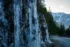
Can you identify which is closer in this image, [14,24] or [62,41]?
[14,24]

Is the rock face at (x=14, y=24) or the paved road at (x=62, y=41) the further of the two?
the paved road at (x=62, y=41)

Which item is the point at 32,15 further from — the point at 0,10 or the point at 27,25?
the point at 0,10

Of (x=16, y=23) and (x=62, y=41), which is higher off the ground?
(x=16, y=23)

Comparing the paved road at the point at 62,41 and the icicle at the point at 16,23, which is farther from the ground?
the icicle at the point at 16,23

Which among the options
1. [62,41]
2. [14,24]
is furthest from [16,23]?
[62,41]

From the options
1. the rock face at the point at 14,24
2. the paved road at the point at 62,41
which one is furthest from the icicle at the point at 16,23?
the paved road at the point at 62,41

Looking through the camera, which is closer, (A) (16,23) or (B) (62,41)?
(A) (16,23)

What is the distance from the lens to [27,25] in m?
3.70

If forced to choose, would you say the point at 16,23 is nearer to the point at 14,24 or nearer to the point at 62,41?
the point at 14,24

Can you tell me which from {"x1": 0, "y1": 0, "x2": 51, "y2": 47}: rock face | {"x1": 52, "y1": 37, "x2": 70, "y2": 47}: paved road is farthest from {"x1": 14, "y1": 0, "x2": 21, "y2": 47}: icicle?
{"x1": 52, "y1": 37, "x2": 70, "y2": 47}: paved road

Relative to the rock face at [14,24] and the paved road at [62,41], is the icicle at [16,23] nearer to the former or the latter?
the rock face at [14,24]

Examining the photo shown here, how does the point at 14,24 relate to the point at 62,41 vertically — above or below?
above

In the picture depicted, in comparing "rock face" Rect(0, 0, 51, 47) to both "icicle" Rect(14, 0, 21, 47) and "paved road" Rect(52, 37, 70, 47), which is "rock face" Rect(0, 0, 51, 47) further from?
"paved road" Rect(52, 37, 70, 47)

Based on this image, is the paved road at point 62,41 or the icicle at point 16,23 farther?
the paved road at point 62,41
